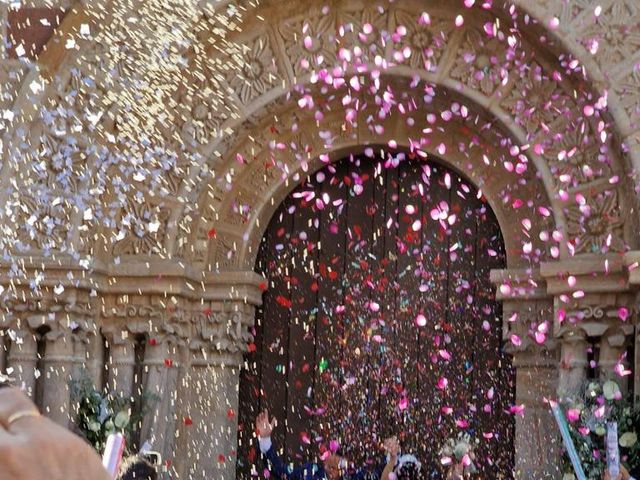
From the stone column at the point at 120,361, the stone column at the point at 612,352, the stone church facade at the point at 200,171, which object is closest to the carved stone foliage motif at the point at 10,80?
the stone church facade at the point at 200,171

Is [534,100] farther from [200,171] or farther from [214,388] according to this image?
[214,388]

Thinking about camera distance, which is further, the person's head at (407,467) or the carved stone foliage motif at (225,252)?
the carved stone foliage motif at (225,252)

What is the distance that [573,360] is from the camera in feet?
18.7

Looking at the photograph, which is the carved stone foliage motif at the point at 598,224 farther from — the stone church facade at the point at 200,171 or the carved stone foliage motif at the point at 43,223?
the carved stone foliage motif at the point at 43,223

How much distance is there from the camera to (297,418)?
22.0 feet

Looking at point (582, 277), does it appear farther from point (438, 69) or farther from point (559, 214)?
point (438, 69)

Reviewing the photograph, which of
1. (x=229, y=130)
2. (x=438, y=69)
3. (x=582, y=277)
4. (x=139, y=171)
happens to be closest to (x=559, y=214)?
(x=582, y=277)

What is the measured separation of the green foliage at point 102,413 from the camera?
5.96m

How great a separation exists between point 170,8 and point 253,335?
1.94 metres

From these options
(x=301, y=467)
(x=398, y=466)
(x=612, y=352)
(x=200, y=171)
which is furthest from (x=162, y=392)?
(x=612, y=352)

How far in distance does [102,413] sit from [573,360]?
2427 millimetres

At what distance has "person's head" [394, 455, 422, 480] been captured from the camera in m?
6.27

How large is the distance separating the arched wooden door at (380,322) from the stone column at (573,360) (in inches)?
25.9

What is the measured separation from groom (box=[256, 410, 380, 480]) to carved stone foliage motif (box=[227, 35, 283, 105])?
Result: 1.80 m
